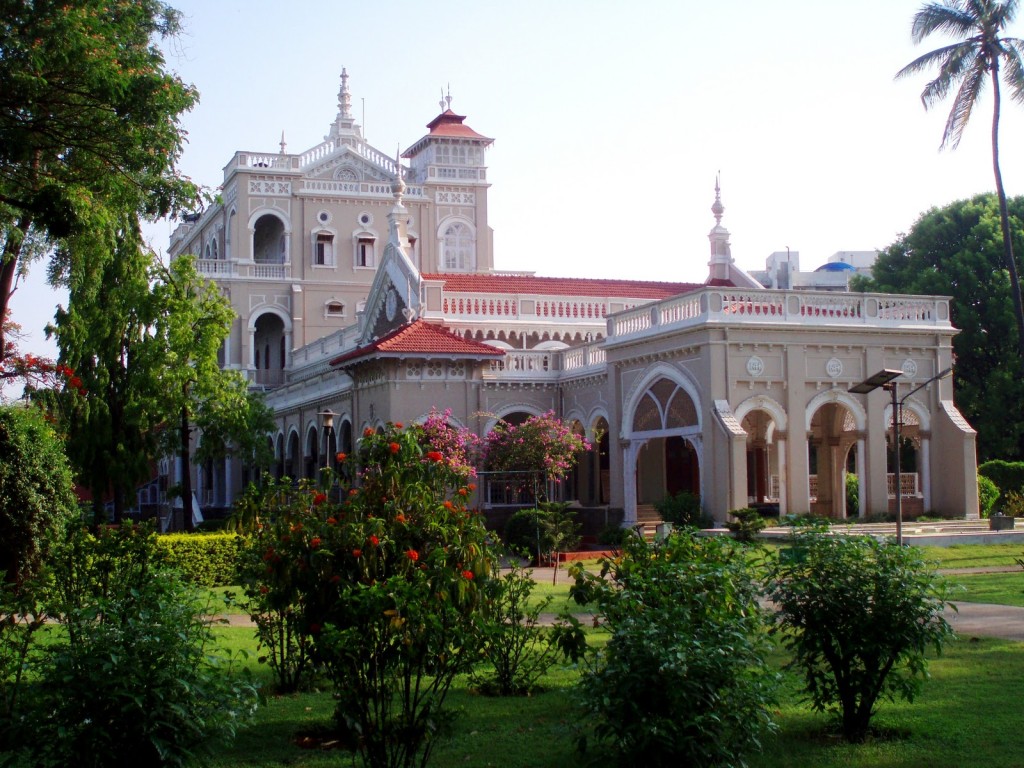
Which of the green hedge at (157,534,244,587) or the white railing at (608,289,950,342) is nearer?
the green hedge at (157,534,244,587)

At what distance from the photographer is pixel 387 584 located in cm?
733

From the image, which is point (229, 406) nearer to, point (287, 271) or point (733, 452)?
point (733, 452)

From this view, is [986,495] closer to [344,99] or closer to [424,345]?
[424,345]

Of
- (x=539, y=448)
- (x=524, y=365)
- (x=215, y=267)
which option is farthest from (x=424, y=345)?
(x=215, y=267)

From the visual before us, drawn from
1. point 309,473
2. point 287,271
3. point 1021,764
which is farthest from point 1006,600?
point 287,271

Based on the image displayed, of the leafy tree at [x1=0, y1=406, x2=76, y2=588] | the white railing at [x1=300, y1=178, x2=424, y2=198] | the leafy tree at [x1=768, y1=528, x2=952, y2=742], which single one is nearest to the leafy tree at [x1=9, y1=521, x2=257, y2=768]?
the leafy tree at [x1=768, y1=528, x2=952, y2=742]

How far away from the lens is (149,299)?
26594 millimetres

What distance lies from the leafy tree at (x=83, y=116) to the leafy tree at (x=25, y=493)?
2368 millimetres

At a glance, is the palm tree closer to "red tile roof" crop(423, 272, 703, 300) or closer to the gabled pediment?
"red tile roof" crop(423, 272, 703, 300)

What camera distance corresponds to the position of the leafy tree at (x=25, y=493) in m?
13.7

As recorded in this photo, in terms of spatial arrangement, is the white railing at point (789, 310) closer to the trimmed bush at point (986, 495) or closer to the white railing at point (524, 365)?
the white railing at point (524, 365)

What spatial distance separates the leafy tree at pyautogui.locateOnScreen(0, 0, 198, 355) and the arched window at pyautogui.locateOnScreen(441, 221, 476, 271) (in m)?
39.2

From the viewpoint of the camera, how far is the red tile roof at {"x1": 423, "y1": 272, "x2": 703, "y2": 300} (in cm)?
3603

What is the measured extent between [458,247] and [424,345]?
24851mm
